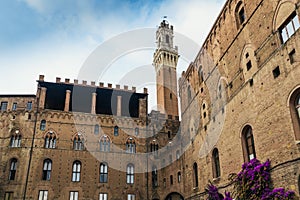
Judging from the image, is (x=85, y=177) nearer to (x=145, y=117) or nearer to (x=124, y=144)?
(x=124, y=144)

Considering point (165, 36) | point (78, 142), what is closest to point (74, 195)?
point (78, 142)

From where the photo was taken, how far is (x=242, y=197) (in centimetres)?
1500

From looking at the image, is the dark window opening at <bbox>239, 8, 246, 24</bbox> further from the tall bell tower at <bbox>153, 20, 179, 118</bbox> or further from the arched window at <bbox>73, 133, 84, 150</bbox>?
the tall bell tower at <bbox>153, 20, 179, 118</bbox>

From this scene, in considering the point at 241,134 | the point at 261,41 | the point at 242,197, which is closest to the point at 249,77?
the point at 261,41

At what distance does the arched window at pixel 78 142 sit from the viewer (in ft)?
92.2

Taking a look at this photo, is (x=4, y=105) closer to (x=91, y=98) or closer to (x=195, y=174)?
(x=91, y=98)

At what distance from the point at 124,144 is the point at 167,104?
13.6 m

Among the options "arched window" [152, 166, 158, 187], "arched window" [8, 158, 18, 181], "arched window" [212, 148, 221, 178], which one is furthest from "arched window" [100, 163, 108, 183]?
"arched window" [212, 148, 221, 178]

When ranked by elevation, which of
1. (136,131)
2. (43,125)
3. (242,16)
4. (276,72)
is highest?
(242,16)

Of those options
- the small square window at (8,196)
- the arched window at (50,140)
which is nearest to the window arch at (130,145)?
the arched window at (50,140)

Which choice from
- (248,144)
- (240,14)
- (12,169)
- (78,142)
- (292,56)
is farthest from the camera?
(78,142)

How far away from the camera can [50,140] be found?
1090 inches

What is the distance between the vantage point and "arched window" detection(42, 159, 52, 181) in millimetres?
26248

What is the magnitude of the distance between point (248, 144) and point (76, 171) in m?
17.4
